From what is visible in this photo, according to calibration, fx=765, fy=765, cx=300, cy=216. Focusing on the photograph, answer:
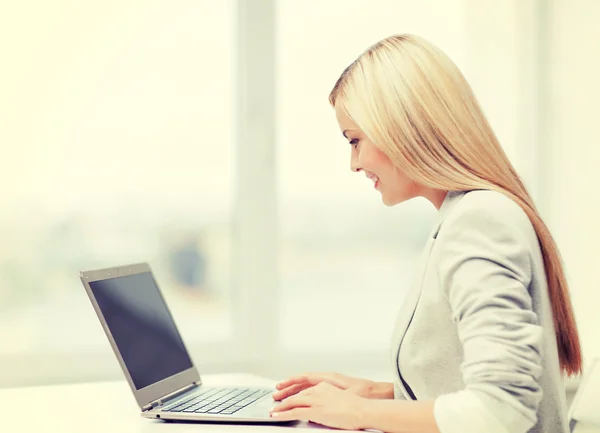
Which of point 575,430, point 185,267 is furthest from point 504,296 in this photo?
point 185,267

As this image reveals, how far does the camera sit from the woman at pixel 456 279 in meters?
1.03

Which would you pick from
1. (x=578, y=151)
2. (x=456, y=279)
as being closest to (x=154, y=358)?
(x=456, y=279)

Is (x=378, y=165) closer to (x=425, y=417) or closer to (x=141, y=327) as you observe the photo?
(x=425, y=417)

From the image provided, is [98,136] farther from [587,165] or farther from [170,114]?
[587,165]

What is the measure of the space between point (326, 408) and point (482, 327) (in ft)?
0.94

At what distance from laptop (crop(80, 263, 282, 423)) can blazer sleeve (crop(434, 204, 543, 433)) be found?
1.10 ft

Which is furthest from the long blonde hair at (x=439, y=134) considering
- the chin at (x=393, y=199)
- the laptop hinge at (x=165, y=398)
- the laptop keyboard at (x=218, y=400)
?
the laptop hinge at (x=165, y=398)

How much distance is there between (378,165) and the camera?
1310 millimetres

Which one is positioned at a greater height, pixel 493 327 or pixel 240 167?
pixel 240 167

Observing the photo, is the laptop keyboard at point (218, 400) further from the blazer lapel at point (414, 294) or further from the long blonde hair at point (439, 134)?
the long blonde hair at point (439, 134)

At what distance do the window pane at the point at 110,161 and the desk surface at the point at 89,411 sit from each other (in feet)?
1.42

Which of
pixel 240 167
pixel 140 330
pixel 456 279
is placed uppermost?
pixel 240 167

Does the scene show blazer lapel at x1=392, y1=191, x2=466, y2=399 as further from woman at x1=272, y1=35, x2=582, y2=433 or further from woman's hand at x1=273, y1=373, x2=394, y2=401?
woman's hand at x1=273, y1=373, x2=394, y2=401

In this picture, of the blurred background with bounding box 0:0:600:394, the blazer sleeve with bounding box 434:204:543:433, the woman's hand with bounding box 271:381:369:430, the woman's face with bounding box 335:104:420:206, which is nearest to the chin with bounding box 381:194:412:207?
the woman's face with bounding box 335:104:420:206
